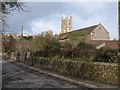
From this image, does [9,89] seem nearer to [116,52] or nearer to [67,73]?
[116,52]

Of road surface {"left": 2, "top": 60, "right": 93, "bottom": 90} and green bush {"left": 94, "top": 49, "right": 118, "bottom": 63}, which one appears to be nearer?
road surface {"left": 2, "top": 60, "right": 93, "bottom": 90}

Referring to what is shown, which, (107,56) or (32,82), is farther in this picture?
(107,56)

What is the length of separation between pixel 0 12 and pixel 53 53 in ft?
71.7

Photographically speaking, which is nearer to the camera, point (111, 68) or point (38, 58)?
point (111, 68)

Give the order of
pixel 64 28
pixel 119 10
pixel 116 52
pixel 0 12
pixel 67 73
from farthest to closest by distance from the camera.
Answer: pixel 64 28, pixel 67 73, pixel 116 52, pixel 119 10, pixel 0 12

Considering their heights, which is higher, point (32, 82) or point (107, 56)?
point (107, 56)

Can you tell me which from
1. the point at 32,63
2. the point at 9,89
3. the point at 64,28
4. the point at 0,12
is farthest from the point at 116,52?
the point at 64,28

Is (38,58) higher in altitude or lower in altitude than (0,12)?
lower

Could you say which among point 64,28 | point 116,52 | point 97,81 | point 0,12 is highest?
point 64,28

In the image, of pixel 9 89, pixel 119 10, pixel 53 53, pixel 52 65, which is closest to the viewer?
pixel 9 89

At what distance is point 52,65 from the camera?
30109mm

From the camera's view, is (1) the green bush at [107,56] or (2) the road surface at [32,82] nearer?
(2) the road surface at [32,82]

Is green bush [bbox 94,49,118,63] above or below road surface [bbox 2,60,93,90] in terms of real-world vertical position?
above

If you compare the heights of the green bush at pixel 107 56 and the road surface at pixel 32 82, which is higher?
the green bush at pixel 107 56
